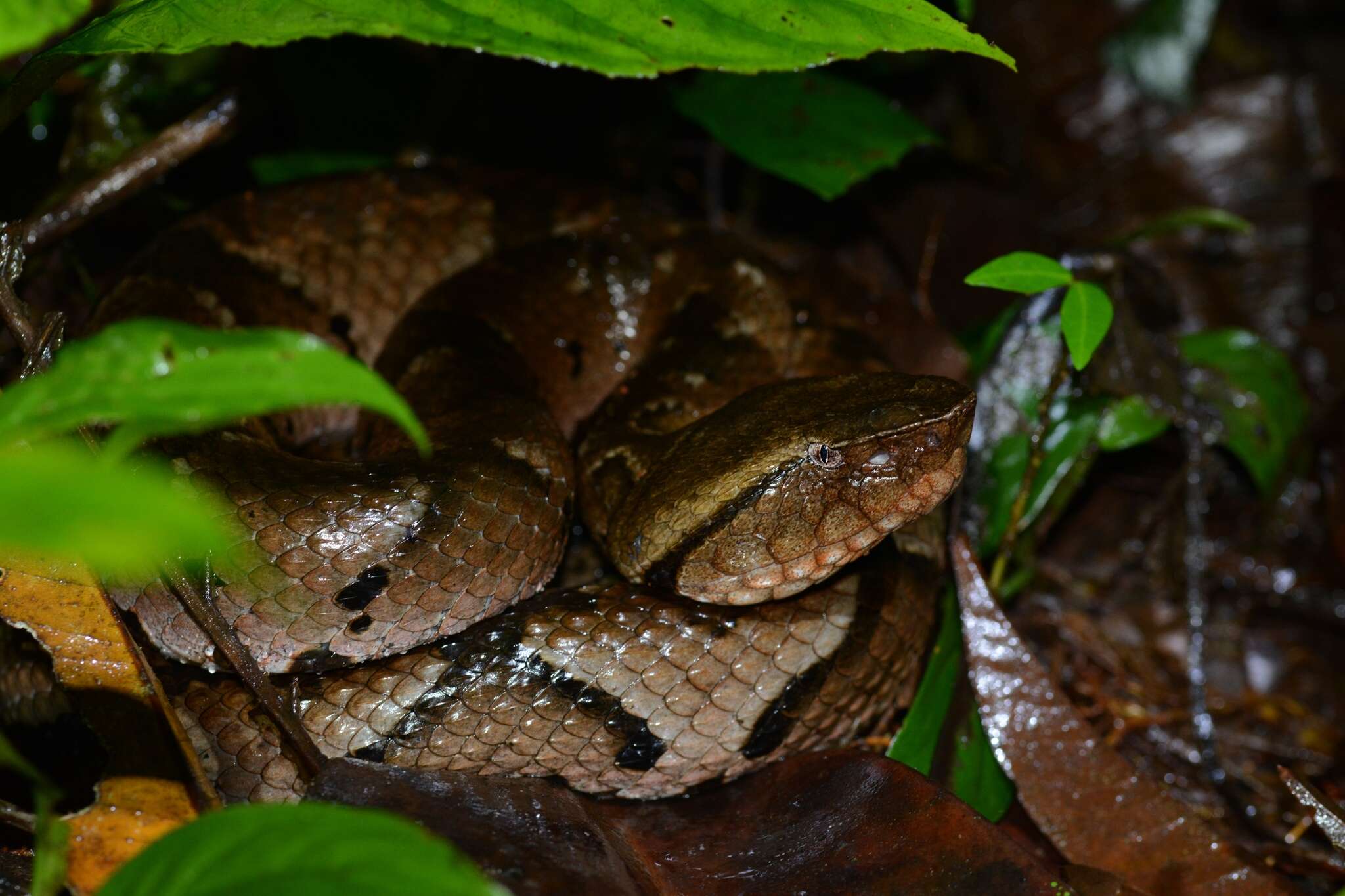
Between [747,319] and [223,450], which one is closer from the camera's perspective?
[223,450]

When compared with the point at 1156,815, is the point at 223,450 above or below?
above

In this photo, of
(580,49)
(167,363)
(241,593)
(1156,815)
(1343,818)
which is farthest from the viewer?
(1156,815)

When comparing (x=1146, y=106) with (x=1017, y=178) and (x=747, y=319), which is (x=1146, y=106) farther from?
(x=747, y=319)

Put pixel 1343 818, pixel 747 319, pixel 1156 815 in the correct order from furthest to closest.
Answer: pixel 747 319 → pixel 1156 815 → pixel 1343 818

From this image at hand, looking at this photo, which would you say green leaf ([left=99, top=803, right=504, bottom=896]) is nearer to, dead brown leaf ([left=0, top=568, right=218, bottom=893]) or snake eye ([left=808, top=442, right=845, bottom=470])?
dead brown leaf ([left=0, top=568, right=218, bottom=893])

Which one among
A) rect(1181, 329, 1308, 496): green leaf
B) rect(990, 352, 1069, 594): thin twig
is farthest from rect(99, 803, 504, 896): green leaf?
rect(1181, 329, 1308, 496): green leaf

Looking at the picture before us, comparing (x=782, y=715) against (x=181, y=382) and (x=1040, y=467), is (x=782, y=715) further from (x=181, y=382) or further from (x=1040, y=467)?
(x=181, y=382)

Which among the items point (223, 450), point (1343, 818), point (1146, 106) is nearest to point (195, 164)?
point (223, 450)
